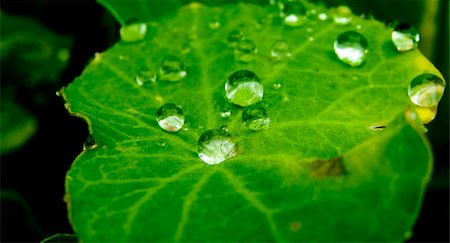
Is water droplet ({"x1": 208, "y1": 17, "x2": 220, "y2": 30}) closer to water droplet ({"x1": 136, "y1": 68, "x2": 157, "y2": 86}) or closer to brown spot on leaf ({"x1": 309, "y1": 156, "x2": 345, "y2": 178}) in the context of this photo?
water droplet ({"x1": 136, "y1": 68, "x2": 157, "y2": 86})

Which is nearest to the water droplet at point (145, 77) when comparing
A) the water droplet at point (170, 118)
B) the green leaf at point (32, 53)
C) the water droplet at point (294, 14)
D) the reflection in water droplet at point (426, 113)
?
the water droplet at point (170, 118)

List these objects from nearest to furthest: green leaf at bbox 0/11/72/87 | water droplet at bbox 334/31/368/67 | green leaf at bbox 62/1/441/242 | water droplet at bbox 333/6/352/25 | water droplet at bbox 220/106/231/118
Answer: green leaf at bbox 62/1/441/242, water droplet at bbox 220/106/231/118, water droplet at bbox 334/31/368/67, water droplet at bbox 333/6/352/25, green leaf at bbox 0/11/72/87

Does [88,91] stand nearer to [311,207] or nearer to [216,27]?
[216,27]

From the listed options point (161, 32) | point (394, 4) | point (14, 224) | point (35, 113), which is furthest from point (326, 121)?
point (35, 113)

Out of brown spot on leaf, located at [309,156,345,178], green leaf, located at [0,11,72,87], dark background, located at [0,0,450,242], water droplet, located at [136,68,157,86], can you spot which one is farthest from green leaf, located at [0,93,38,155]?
brown spot on leaf, located at [309,156,345,178]

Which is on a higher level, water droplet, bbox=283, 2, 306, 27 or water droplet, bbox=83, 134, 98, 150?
water droplet, bbox=283, 2, 306, 27

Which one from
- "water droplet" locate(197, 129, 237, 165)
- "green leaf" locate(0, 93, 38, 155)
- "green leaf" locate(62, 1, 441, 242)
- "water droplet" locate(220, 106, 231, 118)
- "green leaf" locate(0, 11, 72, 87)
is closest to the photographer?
"green leaf" locate(62, 1, 441, 242)

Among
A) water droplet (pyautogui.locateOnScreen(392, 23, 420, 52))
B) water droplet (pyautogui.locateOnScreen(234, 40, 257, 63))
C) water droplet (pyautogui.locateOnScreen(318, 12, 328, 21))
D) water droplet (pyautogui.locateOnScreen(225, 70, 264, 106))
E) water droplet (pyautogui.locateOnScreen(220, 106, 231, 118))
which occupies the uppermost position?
water droplet (pyautogui.locateOnScreen(318, 12, 328, 21))
